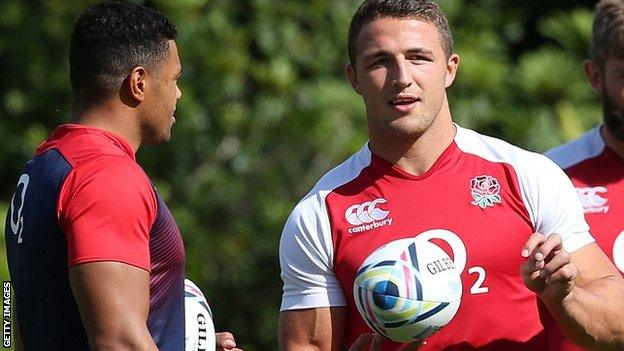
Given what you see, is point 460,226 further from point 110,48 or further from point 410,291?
point 110,48

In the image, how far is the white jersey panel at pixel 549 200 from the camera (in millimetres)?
4734

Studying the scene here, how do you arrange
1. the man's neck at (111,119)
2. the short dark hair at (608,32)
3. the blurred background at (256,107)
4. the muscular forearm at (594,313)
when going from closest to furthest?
the muscular forearm at (594,313), the man's neck at (111,119), the short dark hair at (608,32), the blurred background at (256,107)

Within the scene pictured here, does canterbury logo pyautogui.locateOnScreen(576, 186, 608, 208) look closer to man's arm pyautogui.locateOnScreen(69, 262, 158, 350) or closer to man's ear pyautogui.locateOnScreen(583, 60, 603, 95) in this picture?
man's ear pyautogui.locateOnScreen(583, 60, 603, 95)

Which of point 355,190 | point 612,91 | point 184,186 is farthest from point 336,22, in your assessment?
point 355,190

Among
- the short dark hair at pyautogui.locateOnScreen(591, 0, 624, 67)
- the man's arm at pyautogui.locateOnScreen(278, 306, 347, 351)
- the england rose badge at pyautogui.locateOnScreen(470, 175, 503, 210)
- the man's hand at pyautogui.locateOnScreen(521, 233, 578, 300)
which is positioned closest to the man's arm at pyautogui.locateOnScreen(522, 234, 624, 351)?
the man's hand at pyautogui.locateOnScreen(521, 233, 578, 300)

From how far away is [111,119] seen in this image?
470 centimetres

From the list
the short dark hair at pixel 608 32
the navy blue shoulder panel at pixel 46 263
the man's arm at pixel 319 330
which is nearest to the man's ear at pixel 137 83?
the navy blue shoulder panel at pixel 46 263

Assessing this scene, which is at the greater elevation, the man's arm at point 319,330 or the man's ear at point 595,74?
the man's ear at point 595,74

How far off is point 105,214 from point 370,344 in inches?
40.2

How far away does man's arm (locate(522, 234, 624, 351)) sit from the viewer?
170 inches

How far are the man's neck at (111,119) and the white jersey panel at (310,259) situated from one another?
0.67 metres

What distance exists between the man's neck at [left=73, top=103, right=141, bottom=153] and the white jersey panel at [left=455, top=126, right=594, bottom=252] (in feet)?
4.35

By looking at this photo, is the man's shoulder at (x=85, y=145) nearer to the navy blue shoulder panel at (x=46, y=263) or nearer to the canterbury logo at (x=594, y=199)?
the navy blue shoulder panel at (x=46, y=263)

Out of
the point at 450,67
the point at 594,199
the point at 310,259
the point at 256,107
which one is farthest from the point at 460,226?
the point at 256,107
